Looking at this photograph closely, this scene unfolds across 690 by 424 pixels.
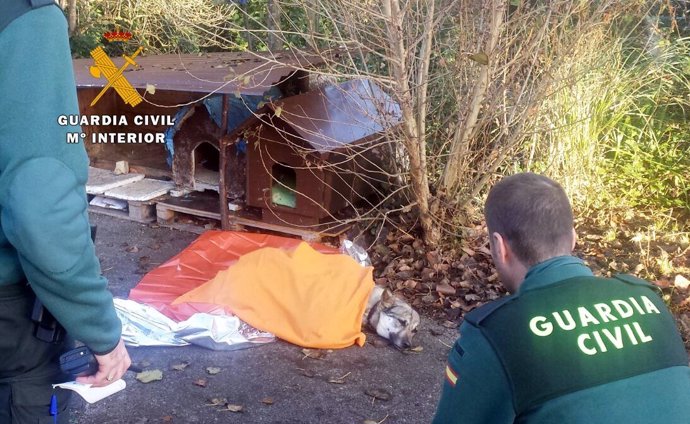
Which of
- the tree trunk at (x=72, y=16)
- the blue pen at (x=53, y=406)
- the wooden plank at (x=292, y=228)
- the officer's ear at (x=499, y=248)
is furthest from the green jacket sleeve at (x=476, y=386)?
the tree trunk at (x=72, y=16)

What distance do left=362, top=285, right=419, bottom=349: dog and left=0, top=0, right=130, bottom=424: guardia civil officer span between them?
2.61 meters

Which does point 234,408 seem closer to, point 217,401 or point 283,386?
point 217,401

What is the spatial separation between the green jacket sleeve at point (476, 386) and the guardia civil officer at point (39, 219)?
3.05 ft

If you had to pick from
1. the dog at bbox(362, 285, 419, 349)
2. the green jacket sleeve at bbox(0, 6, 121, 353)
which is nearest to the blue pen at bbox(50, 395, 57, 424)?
the green jacket sleeve at bbox(0, 6, 121, 353)

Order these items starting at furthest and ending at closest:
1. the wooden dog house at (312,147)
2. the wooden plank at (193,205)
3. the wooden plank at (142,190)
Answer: the wooden plank at (142,190) → the wooden plank at (193,205) → the wooden dog house at (312,147)

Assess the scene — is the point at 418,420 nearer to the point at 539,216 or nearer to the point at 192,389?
the point at 192,389

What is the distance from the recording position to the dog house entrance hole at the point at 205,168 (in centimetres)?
632

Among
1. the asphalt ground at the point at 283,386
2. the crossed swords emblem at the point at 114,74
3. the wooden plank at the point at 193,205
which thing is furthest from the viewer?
the wooden plank at the point at 193,205

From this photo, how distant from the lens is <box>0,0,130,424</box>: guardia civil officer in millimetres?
1593

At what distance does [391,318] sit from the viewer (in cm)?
429

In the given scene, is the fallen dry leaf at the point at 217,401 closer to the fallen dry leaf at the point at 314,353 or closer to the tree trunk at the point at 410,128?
the fallen dry leaf at the point at 314,353

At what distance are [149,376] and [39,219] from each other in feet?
7.87

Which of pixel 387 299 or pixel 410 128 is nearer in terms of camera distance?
pixel 387 299

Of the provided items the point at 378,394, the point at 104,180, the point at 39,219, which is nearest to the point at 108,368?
the point at 39,219
